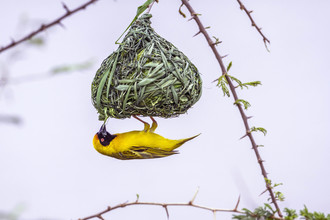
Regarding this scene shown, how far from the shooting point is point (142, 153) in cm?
155

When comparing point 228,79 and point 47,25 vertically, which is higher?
point 228,79

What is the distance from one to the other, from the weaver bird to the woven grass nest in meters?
0.11

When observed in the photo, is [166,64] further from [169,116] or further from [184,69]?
[169,116]

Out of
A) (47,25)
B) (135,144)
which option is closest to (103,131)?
(135,144)

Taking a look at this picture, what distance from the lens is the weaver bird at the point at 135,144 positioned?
5.09 ft

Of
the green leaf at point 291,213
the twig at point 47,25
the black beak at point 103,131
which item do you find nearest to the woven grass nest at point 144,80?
the black beak at point 103,131

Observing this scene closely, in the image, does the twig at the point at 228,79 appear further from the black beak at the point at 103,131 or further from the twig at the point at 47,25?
the twig at the point at 47,25

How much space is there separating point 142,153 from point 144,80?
1.05 ft

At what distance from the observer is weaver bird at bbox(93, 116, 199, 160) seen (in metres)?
1.55

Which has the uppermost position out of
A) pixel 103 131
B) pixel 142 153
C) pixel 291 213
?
pixel 103 131

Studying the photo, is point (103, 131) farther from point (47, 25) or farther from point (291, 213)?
point (47, 25)

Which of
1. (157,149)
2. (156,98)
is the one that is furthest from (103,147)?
(156,98)

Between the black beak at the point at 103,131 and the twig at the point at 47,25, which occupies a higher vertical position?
the black beak at the point at 103,131

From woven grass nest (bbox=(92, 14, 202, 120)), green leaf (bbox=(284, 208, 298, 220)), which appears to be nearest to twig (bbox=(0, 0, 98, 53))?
woven grass nest (bbox=(92, 14, 202, 120))
